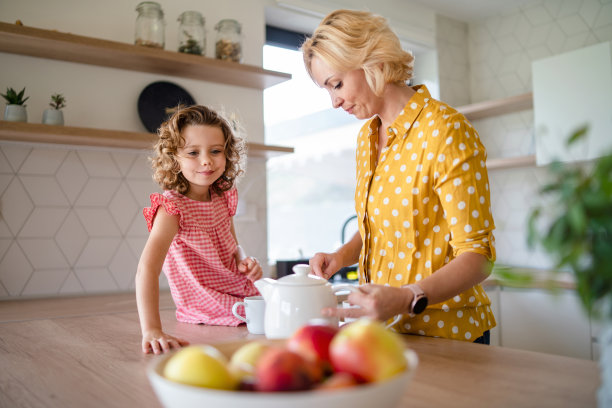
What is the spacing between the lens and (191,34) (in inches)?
90.3

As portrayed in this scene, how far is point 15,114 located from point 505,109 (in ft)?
9.33

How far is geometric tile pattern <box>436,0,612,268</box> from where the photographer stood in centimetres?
315

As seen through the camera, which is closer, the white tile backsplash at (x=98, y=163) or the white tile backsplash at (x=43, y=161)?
the white tile backsplash at (x=43, y=161)

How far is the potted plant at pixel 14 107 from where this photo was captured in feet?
6.07

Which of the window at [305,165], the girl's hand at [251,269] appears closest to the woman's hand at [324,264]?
the girl's hand at [251,269]

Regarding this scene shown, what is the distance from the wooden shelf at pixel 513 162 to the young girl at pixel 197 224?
218cm

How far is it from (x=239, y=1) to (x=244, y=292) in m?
1.78

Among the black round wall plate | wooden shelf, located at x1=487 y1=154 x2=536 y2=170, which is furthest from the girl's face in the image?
wooden shelf, located at x1=487 y1=154 x2=536 y2=170

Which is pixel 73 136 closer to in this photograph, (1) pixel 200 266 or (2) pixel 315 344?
(1) pixel 200 266

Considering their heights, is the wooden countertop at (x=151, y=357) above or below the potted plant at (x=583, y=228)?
below

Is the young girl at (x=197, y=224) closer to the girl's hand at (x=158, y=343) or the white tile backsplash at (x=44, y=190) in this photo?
the girl's hand at (x=158, y=343)

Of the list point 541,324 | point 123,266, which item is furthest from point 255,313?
point 541,324

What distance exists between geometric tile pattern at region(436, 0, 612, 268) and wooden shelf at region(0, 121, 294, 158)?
2.27m

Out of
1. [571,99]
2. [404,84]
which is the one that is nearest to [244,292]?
[404,84]
